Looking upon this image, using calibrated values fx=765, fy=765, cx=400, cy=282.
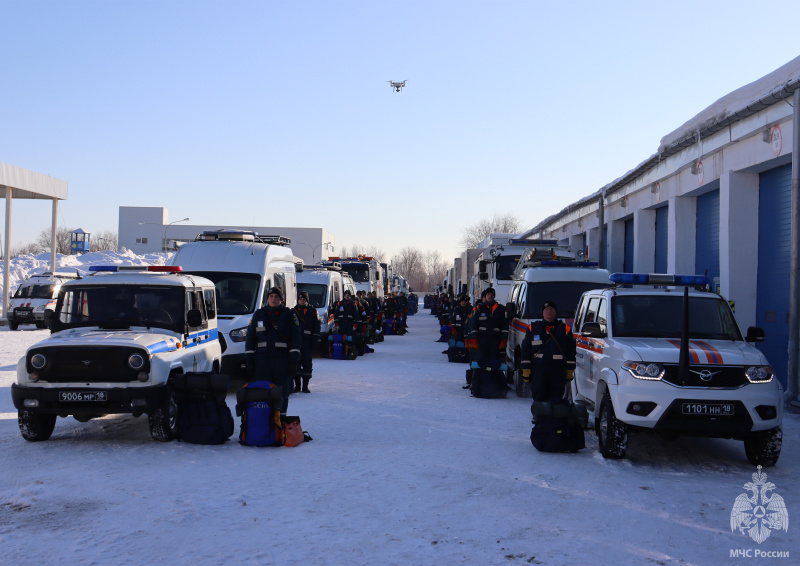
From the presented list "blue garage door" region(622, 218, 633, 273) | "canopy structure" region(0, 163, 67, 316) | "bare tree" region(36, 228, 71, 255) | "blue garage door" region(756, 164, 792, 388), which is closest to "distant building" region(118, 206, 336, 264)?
Answer: "bare tree" region(36, 228, 71, 255)

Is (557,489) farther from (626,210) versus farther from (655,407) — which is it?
(626,210)

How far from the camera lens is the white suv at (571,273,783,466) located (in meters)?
8.09

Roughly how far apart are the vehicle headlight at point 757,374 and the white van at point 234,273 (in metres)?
8.64

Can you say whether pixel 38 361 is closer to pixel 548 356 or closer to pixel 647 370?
pixel 548 356

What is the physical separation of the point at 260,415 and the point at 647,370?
4541mm

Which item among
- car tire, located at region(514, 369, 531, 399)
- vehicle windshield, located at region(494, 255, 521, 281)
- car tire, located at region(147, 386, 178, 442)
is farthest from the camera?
vehicle windshield, located at region(494, 255, 521, 281)

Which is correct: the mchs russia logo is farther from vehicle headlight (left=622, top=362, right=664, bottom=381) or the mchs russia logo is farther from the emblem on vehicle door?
vehicle headlight (left=622, top=362, right=664, bottom=381)

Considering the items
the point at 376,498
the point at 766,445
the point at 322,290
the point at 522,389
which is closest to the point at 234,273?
the point at 522,389

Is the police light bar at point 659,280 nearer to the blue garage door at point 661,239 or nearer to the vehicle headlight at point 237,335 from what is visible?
the vehicle headlight at point 237,335

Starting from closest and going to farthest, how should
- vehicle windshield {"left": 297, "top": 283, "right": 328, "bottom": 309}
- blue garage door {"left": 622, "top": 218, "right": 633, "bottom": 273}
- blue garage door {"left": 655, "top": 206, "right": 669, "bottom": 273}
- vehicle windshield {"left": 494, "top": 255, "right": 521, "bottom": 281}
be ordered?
blue garage door {"left": 655, "top": 206, "right": 669, "bottom": 273} < vehicle windshield {"left": 297, "top": 283, "right": 328, "bottom": 309} < vehicle windshield {"left": 494, "top": 255, "right": 521, "bottom": 281} < blue garage door {"left": 622, "top": 218, "right": 633, "bottom": 273}

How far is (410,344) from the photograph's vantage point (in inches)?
1131

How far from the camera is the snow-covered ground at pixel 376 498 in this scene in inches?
217

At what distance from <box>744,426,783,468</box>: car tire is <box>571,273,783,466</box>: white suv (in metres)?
0.01

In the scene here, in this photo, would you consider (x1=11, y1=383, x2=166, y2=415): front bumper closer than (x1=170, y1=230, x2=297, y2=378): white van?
Yes
